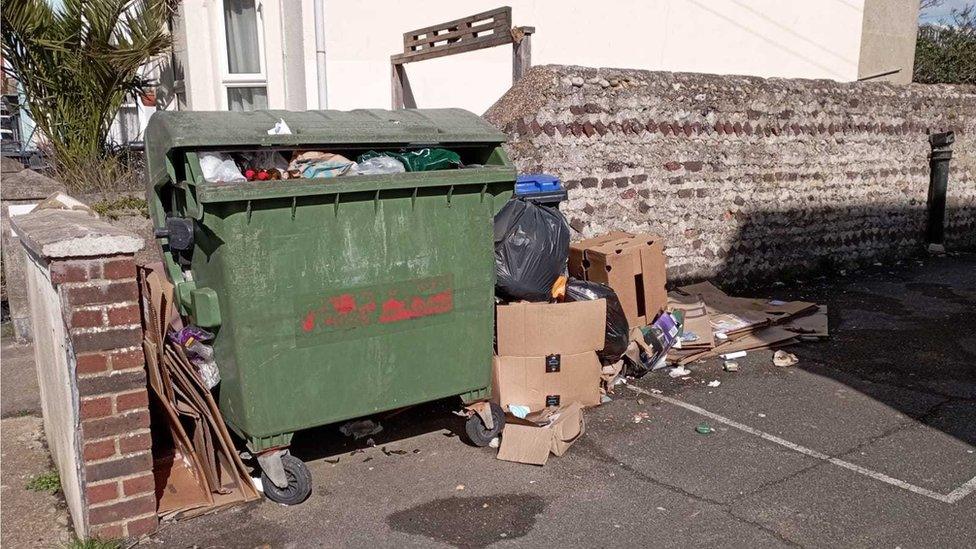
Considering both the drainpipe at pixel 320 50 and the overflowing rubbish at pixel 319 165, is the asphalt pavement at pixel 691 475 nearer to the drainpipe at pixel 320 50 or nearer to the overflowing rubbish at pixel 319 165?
the overflowing rubbish at pixel 319 165

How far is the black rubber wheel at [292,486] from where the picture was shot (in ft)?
12.3

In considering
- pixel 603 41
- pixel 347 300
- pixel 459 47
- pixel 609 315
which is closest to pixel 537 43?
pixel 603 41

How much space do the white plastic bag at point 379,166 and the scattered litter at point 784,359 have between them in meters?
3.28

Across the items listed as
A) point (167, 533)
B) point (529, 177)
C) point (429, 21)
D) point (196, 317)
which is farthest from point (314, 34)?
point (167, 533)

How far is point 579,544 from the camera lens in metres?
3.42

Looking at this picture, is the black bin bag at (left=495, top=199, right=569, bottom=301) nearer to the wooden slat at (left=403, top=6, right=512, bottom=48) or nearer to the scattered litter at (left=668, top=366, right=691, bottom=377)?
the scattered litter at (left=668, top=366, right=691, bottom=377)

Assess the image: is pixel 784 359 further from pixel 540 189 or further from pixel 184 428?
pixel 184 428

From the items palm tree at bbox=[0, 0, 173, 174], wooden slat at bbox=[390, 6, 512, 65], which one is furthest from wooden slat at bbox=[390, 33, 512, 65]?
palm tree at bbox=[0, 0, 173, 174]

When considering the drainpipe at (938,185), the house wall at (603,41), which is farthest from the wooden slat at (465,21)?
the drainpipe at (938,185)

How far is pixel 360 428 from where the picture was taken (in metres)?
4.41

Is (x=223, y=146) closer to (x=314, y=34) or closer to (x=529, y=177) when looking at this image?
(x=529, y=177)

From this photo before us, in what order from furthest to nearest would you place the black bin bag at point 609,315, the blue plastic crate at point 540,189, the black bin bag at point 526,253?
the blue plastic crate at point 540,189
the black bin bag at point 609,315
the black bin bag at point 526,253

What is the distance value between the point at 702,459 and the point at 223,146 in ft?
9.47

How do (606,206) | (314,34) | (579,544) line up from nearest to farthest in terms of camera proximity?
(579,544) < (606,206) < (314,34)
